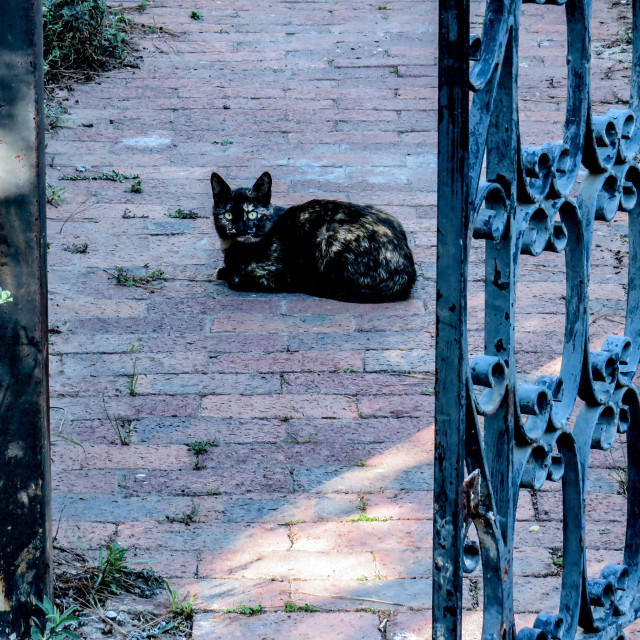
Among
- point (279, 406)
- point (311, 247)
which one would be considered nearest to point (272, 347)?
point (279, 406)

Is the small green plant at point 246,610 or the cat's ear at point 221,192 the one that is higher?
the cat's ear at point 221,192

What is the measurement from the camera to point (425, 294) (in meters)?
5.41

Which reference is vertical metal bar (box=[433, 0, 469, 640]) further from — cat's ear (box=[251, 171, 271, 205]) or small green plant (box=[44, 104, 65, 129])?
small green plant (box=[44, 104, 65, 129])

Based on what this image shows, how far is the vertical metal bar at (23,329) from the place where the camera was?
2318 millimetres

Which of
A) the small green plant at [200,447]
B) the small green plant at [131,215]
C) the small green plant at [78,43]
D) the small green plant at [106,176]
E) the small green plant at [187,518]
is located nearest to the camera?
the small green plant at [187,518]

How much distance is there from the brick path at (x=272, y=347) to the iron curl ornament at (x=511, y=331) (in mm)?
1112

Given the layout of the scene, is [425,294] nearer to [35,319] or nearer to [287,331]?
[287,331]

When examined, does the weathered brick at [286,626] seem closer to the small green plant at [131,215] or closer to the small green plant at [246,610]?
the small green plant at [246,610]

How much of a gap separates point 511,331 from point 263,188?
4259 mm

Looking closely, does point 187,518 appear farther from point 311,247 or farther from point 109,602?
point 311,247

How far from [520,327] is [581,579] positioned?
304cm

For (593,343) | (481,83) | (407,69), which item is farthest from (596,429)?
(407,69)

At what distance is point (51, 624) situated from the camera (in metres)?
2.68

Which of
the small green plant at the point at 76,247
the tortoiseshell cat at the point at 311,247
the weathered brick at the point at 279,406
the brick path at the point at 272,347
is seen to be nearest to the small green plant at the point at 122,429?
the brick path at the point at 272,347
